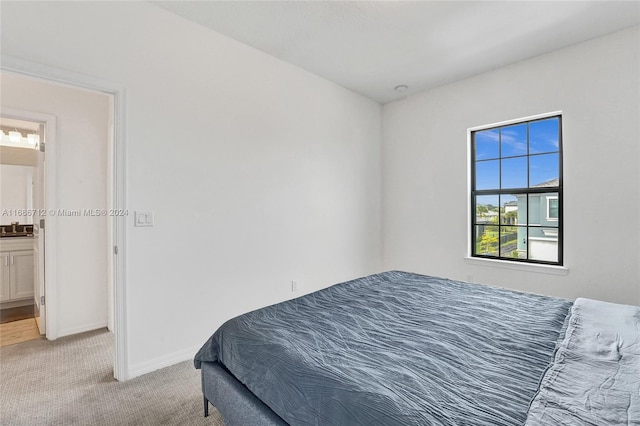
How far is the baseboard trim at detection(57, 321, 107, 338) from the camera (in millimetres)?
2863

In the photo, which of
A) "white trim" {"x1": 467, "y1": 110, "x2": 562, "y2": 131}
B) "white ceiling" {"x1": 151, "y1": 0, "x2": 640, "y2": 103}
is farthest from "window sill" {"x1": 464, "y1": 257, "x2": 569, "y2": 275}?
"white ceiling" {"x1": 151, "y1": 0, "x2": 640, "y2": 103}

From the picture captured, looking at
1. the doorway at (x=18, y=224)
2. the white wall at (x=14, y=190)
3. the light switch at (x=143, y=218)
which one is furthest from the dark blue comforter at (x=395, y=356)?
the white wall at (x=14, y=190)

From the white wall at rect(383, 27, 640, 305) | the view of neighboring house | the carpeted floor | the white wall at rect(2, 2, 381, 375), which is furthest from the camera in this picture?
the view of neighboring house

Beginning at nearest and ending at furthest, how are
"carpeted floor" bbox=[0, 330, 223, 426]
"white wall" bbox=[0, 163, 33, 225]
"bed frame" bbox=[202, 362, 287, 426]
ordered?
"bed frame" bbox=[202, 362, 287, 426]
"carpeted floor" bbox=[0, 330, 223, 426]
"white wall" bbox=[0, 163, 33, 225]

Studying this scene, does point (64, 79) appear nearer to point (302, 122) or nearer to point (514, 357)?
point (302, 122)

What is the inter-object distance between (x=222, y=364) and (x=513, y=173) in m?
3.28

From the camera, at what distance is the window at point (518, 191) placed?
297cm

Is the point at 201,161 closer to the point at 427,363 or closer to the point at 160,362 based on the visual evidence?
the point at 160,362

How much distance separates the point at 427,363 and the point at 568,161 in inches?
106

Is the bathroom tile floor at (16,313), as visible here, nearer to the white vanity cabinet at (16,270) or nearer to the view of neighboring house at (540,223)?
the white vanity cabinet at (16,270)

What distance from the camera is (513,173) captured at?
326 cm

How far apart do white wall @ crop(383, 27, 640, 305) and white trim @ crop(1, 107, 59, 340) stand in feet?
12.2

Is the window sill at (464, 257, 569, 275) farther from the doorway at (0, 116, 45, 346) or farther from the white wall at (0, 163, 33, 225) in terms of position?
the white wall at (0, 163, 33, 225)

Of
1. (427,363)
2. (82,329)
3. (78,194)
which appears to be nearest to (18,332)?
(82,329)
